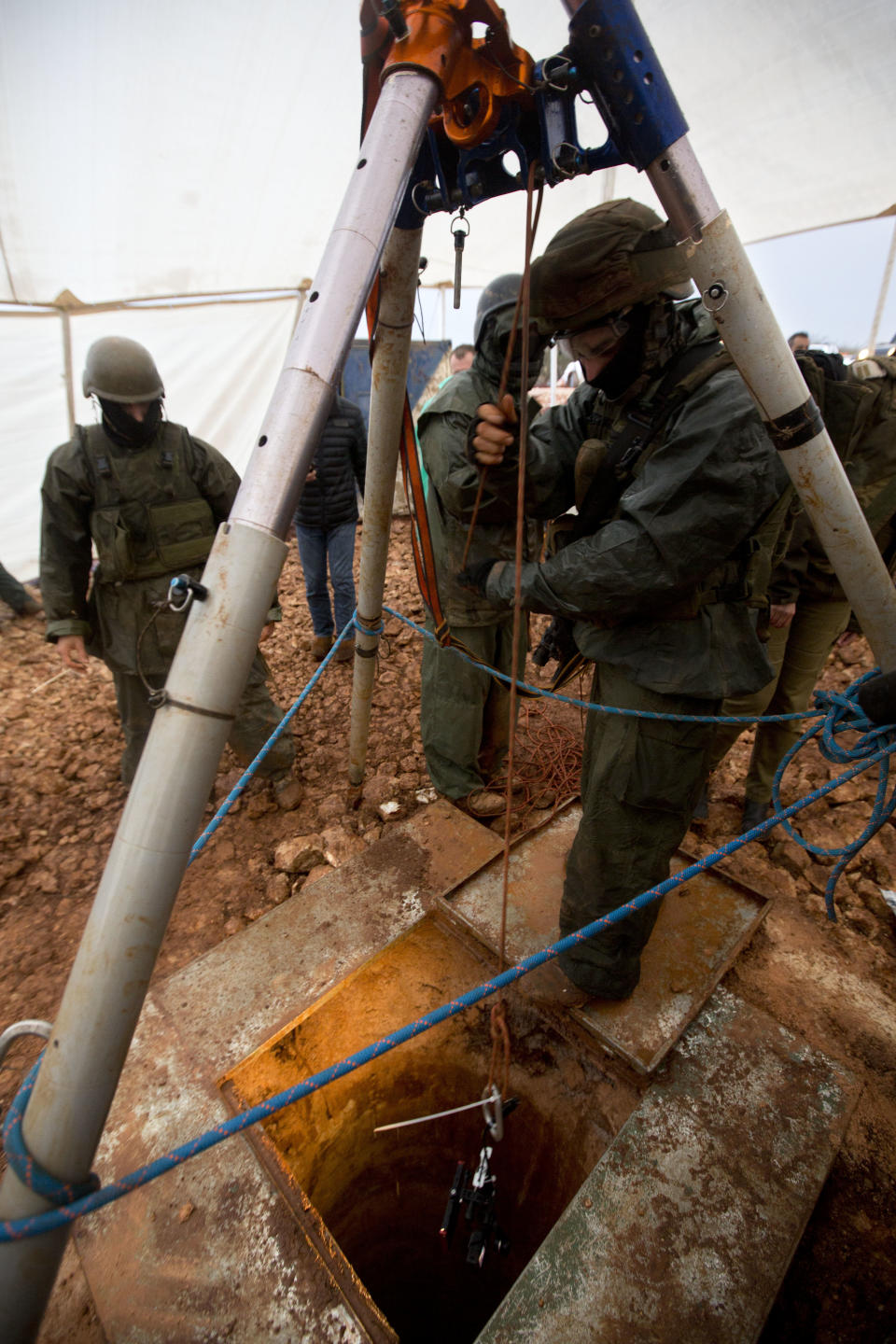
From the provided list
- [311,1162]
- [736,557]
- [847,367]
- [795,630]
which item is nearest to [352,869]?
[311,1162]

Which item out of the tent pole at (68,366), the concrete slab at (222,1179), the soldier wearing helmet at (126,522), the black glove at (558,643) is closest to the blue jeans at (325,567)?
the soldier wearing helmet at (126,522)

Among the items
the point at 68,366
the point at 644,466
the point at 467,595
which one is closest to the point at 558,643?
the point at 467,595

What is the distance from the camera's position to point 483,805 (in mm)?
3137

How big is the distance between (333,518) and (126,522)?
6.51ft

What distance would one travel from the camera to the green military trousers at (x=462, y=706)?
2.95 metres

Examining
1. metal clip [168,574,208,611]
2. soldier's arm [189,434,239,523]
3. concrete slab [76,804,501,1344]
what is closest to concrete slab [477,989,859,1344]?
concrete slab [76,804,501,1344]

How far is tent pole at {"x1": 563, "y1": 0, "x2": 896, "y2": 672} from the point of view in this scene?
1067mm

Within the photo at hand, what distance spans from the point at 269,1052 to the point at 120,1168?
1.49ft

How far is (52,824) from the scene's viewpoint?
3.37 m

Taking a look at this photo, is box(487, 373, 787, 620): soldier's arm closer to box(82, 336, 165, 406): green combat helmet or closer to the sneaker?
the sneaker

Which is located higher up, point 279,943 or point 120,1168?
point 279,943

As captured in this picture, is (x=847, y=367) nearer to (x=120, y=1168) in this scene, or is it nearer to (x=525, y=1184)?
(x=525, y=1184)

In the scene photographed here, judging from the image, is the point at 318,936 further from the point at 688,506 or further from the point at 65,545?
the point at 65,545

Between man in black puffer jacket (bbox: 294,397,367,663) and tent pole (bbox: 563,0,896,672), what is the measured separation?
355cm
